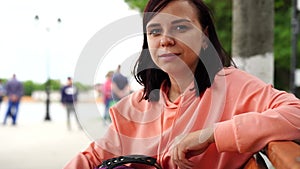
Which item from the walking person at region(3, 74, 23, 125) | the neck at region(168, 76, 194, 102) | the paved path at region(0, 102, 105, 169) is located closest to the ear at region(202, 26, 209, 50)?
the neck at region(168, 76, 194, 102)

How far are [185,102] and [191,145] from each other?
236 millimetres

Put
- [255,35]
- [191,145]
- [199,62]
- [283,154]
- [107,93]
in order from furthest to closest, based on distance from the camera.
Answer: [255,35], [107,93], [199,62], [191,145], [283,154]

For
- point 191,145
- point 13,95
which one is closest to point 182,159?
point 191,145

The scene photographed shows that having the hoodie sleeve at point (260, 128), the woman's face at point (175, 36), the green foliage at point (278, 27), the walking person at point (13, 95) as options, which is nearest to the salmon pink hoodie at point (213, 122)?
the hoodie sleeve at point (260, 128)

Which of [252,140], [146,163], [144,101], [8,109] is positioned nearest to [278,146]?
[252,140]

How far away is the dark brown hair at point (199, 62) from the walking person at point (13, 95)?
8.92 metres

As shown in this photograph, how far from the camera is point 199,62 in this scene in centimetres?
150

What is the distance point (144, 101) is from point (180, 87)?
13 cm

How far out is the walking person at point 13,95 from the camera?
10.5 m

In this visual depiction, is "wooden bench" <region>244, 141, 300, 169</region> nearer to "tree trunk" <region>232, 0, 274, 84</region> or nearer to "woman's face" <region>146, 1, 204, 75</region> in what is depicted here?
"woman's face" <region>146, 1, 204, 75</region>

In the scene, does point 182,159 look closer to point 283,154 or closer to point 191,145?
point 191,145

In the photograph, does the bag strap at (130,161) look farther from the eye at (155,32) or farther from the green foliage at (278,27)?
the green foliage at (278,27)

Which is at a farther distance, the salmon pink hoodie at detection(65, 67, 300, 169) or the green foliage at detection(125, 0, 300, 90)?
the green foliage at detection(125, 0, 300, 90)

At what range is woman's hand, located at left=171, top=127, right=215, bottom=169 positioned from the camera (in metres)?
1.27
